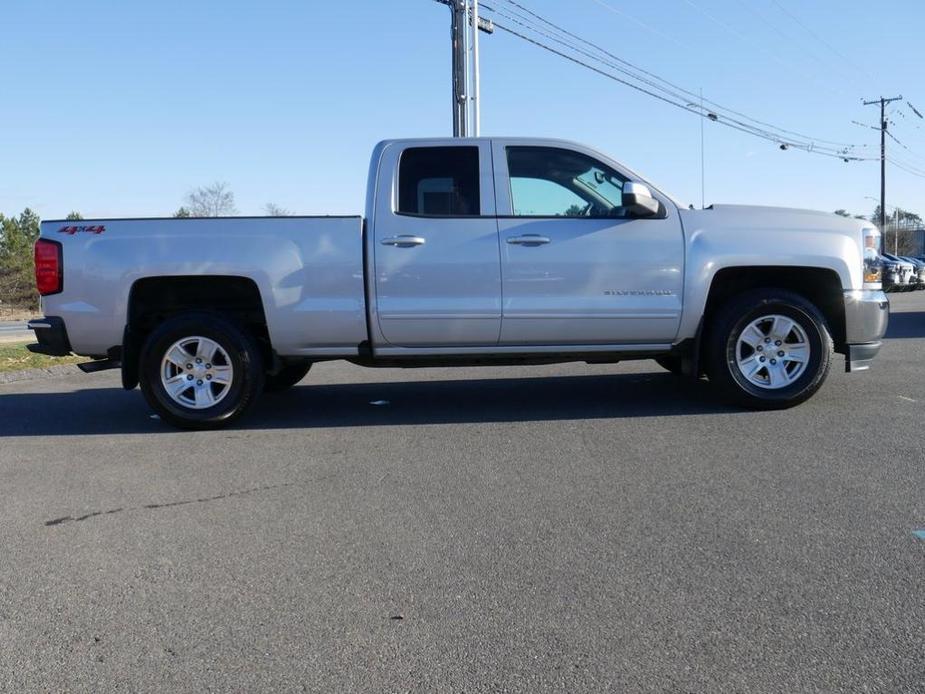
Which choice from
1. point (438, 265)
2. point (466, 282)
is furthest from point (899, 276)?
point (438, 265)

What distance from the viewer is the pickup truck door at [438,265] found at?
617 cm

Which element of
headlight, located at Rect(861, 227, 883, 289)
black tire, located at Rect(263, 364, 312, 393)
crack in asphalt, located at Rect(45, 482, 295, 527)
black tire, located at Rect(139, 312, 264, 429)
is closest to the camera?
crack in asphalt, located at Rect(45, 482, 295, 527)

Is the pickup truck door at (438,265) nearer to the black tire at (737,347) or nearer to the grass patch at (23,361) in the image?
the black tire at (737,347)

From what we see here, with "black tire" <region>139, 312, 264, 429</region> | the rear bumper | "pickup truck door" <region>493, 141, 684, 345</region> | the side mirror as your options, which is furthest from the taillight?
the side mirror

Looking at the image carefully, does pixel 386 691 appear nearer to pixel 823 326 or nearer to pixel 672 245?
pixel 672 245

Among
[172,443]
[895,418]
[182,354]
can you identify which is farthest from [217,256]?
[895,418]

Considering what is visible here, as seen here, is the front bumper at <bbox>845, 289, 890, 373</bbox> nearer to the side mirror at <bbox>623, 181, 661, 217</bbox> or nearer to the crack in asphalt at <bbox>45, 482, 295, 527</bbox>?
the side mirror at <bbox>623, 181, 661, 217</bbox>

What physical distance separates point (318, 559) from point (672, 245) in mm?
3897

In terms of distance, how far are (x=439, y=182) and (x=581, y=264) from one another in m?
1.29

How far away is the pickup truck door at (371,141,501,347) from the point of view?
6168 millimetres

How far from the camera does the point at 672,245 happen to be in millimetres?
6289

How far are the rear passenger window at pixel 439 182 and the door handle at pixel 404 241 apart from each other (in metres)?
0.24

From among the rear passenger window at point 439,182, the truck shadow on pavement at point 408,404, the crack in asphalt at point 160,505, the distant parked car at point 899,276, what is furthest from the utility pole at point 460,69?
the distant parked car at point 899,276

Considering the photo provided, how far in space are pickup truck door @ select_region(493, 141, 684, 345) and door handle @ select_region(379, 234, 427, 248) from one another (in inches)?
25.0
